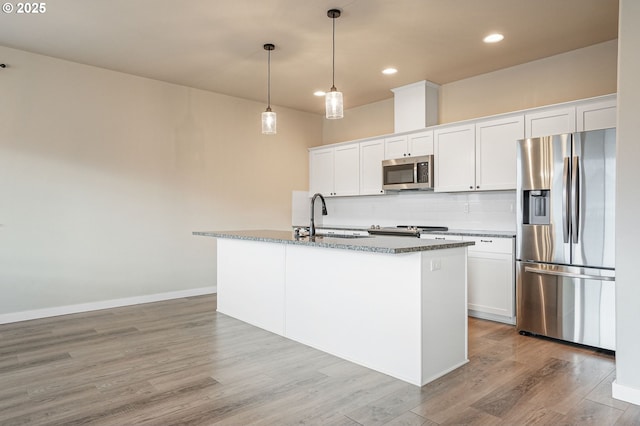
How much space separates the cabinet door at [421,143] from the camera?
5.13m

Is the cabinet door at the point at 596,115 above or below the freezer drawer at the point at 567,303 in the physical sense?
above

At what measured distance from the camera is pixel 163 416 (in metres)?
2.25

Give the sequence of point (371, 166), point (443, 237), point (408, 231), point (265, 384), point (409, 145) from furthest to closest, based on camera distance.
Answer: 1. point (371, 166)
2. point (409, 145)
3. point (408, 231)
4. point (443, 237)
5. point (265, 384)

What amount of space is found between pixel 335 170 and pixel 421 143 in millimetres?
1606

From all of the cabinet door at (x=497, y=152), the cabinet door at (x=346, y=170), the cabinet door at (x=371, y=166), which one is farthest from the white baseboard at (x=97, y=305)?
the cabinet door at (x=497, y=152)

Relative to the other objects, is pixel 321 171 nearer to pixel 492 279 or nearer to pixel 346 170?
pixel 346 170

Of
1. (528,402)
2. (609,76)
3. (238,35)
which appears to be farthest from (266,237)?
(609,76)

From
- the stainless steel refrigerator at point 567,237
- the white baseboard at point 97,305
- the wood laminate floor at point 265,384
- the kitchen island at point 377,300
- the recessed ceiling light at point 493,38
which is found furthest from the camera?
the white baseboard at point 97,305

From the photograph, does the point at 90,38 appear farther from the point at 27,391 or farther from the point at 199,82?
the point at 27,391

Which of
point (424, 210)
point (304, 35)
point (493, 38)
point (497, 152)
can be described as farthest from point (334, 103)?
point (424, 210)

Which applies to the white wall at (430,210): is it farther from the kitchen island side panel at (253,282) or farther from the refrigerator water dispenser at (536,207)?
the kitchen island side panel at (253,282)

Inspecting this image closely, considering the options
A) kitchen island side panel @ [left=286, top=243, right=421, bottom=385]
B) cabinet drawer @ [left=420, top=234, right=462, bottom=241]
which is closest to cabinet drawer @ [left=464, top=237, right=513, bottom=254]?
cabinet drawer @ [left=420, top=234, right=462, bottom=241]

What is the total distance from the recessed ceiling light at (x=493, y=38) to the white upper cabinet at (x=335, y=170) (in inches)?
95.1

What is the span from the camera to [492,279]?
4219 mm
